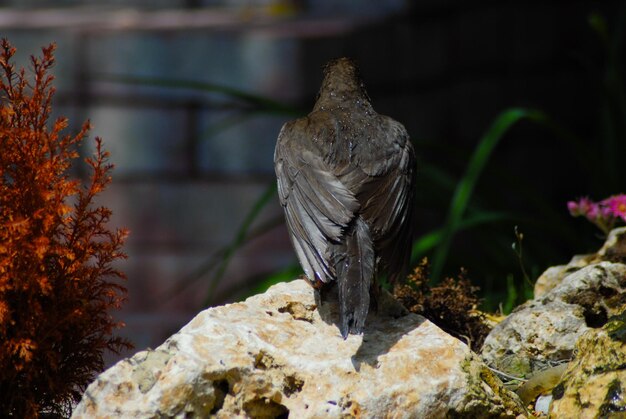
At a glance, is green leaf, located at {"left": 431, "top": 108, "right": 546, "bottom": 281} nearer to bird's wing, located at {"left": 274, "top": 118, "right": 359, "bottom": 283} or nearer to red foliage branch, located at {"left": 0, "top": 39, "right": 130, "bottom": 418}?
bird's wing, located at {"left": 274, "top": 118, "right": 359, "bottom": 283}

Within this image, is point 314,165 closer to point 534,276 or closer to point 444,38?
point 534,276

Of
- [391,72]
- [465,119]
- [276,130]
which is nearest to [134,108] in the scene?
[276,130]

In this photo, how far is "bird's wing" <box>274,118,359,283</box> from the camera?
3430 millimetres

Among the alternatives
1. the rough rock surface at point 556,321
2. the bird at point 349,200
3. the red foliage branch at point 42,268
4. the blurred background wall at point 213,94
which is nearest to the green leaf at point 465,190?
the bird at point 349,200

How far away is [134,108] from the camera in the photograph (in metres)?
7.61

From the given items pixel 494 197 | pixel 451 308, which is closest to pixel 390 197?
pixel 451 308

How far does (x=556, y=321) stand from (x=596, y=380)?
57 cm

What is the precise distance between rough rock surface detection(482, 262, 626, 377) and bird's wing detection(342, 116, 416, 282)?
1.29 ft

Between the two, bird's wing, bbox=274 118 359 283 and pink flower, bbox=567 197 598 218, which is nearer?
bird's wing, bbox=274 118 359 283

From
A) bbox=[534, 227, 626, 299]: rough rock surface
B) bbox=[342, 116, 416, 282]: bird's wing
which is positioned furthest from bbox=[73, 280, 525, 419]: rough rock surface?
bbox=[534, 227, 626, 299]: rough rock surface

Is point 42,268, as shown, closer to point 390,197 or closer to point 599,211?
point 390,197

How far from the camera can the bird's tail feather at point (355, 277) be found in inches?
125

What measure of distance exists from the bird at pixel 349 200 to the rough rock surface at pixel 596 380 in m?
0.58

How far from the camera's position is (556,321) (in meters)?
3.53
